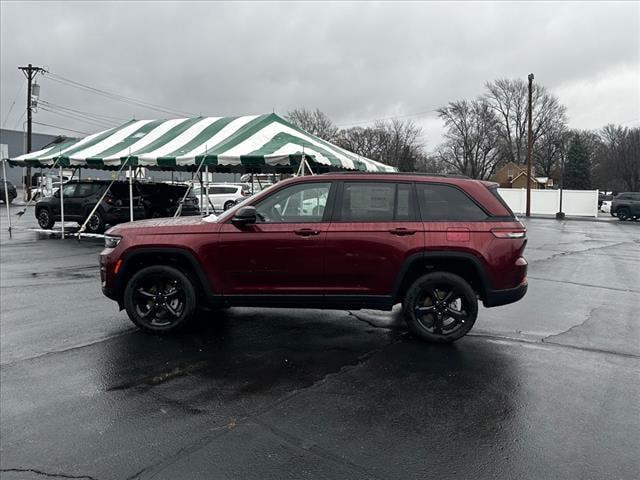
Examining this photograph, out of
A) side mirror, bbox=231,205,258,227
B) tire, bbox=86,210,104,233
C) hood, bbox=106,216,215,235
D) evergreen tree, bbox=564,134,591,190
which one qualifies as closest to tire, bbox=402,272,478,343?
side mirror, bbox=231,205,258,227

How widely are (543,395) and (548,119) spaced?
76.9 meters

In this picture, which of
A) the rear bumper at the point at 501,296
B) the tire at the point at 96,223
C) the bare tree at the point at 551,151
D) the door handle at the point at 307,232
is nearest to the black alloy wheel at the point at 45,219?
the tire at the point at 96,223

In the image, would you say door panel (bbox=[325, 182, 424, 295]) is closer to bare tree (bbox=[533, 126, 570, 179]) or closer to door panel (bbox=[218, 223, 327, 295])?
door panel (bbox=[218, 223, 327, 295])

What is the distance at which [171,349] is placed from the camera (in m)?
5.08

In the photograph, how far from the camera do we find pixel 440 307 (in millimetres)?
5270

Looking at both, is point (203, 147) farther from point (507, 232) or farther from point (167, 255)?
point (507, 232)

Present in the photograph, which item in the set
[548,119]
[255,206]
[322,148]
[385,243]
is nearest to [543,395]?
[385,243]

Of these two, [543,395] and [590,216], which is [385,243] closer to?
[543,395]

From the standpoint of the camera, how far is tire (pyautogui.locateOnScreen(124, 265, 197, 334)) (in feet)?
17.9

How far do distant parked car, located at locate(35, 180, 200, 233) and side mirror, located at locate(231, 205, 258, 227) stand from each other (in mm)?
12326

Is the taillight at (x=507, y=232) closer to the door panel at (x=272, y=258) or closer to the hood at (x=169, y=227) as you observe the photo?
the door panel at (x=272, y=258)

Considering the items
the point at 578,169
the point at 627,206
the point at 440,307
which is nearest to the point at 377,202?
the point at 440,307

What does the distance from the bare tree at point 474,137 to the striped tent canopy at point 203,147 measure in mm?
63330

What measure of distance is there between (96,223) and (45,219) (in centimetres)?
319
